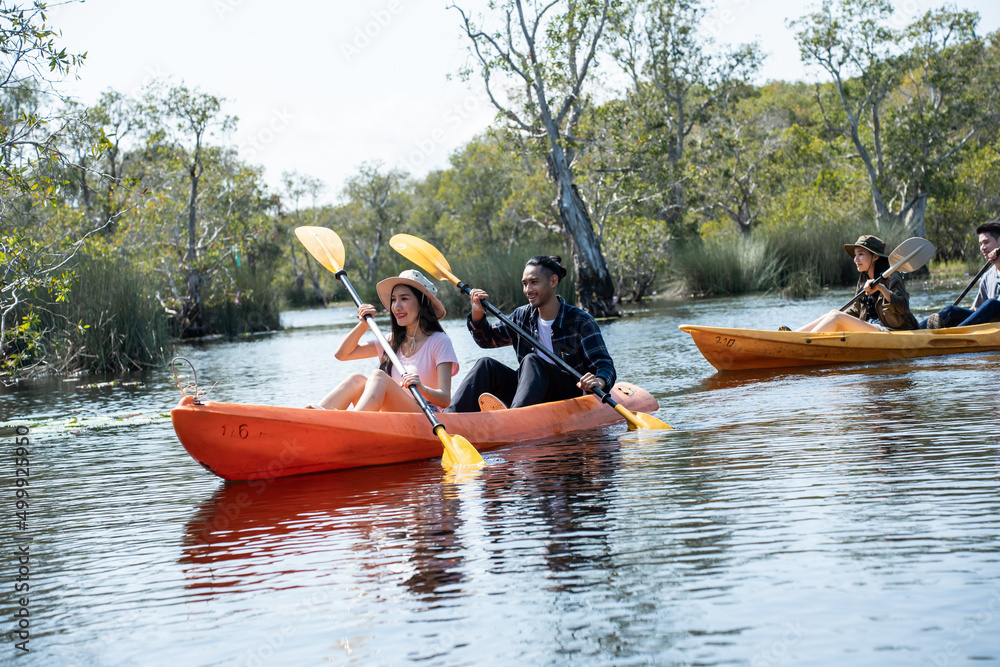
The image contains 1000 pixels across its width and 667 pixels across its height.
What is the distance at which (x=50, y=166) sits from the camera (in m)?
7.05

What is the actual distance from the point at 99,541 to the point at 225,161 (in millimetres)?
21666

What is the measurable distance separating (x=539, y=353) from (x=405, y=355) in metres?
0.92

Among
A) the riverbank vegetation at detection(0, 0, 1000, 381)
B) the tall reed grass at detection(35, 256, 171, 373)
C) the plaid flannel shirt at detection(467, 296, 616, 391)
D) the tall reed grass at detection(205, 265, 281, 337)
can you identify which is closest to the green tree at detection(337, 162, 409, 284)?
the riverbank vegetation at detection(0, 0, 1000, 381)

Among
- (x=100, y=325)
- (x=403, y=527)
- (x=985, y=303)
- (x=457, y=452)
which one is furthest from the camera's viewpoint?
(x=100, y=325)

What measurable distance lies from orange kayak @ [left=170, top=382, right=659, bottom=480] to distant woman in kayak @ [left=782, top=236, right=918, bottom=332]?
3.64 m

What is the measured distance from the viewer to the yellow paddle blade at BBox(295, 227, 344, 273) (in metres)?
6.20

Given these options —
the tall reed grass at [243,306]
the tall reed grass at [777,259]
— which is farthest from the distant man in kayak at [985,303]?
the tall reed grass at [243,306]

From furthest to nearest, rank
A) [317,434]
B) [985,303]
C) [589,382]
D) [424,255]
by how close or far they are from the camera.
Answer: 1. [985,303]
2. [424,255]
3. [589,382]
4. [317,434]

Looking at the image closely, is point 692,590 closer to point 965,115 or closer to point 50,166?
point 50,166

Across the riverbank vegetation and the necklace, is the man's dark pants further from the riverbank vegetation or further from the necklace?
the riverbank vegetation

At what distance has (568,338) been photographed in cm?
554

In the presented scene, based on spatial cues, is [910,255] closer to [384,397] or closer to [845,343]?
[845,343]

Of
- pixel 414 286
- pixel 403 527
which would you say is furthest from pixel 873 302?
pixel 403 527

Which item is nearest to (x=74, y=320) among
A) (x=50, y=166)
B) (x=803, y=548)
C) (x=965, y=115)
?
(x=50, y=166)
